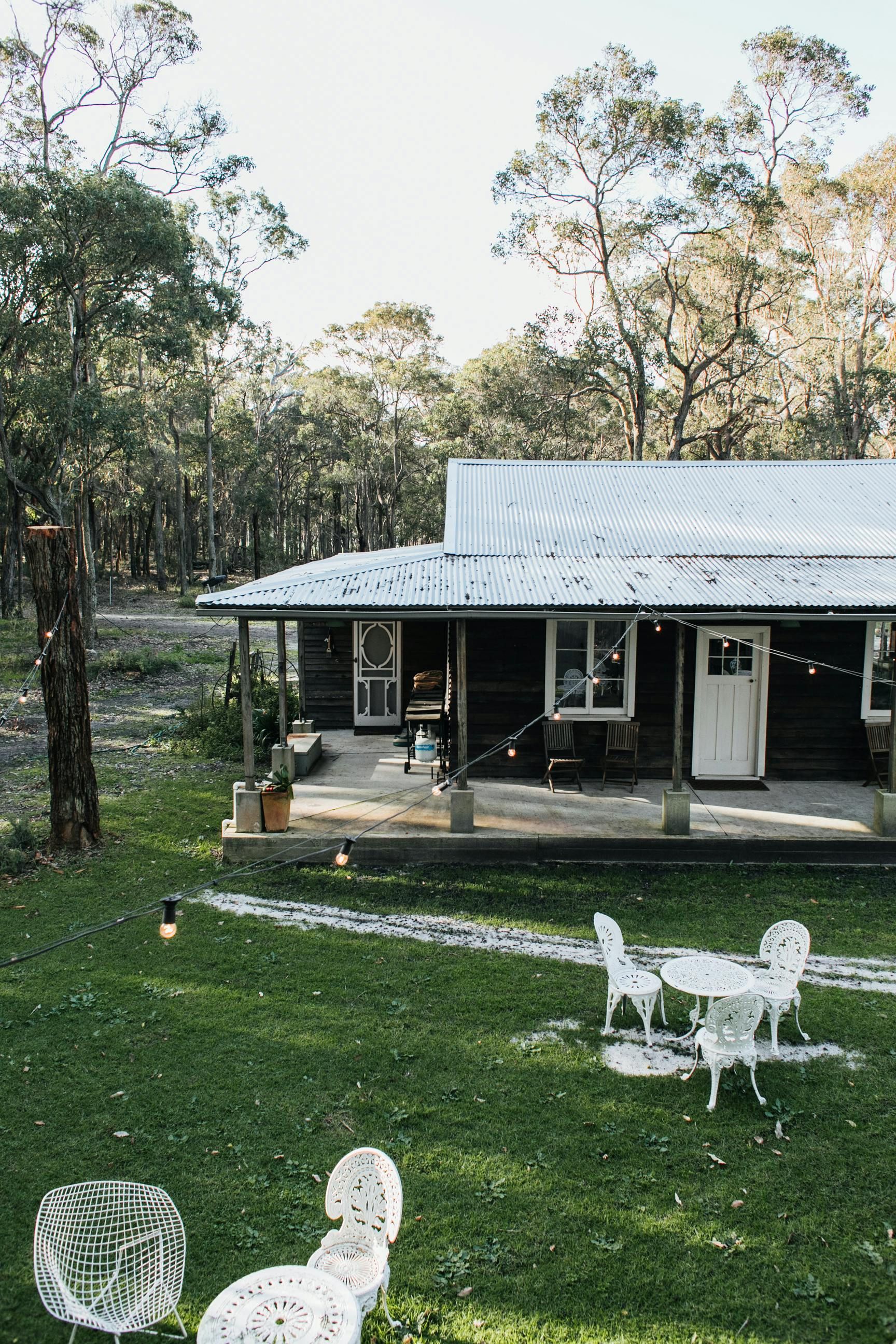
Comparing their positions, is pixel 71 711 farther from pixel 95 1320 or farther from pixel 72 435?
pixel 72 435

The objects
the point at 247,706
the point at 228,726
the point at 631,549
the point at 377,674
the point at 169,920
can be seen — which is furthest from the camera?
the point at 377,674

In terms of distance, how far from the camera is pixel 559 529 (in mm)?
12891

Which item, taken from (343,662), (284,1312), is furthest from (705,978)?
(343,662)

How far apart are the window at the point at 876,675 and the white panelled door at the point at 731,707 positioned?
4.78 feet

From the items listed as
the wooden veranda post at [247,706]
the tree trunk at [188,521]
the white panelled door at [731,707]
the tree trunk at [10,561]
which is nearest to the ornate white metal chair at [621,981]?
the wooden veranda post at [247,706]

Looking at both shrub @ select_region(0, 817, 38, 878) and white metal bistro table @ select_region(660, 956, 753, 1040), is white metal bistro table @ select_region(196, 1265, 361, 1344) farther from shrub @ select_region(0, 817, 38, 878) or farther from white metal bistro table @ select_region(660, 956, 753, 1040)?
shrub @ select_region(0, 817, 38, 878)

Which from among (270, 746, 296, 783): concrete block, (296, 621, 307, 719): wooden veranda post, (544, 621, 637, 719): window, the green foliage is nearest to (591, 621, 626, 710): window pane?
(544, 621, 637, 719): window

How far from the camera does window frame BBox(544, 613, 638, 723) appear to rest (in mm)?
12008

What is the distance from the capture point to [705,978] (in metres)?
6.10

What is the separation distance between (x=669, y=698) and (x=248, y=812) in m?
6.06

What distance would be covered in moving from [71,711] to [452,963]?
556 cm

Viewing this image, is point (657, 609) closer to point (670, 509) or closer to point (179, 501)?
point (670, 509)

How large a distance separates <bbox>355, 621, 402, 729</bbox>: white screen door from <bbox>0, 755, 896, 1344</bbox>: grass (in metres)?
7.56

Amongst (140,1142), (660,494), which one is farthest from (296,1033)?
(660,494)
